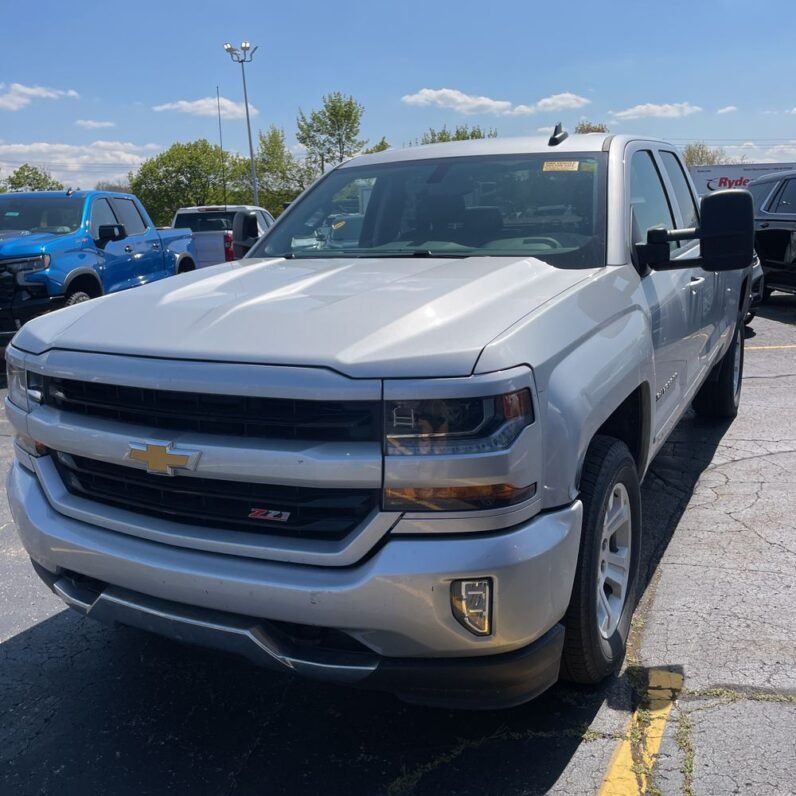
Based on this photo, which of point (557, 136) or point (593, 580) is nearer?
point (593, 580)

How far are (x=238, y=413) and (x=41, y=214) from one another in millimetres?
8625

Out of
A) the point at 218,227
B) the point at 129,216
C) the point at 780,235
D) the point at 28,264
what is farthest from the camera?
the point at 218,227

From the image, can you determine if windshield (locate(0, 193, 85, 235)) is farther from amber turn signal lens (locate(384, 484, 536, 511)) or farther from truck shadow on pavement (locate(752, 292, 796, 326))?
truck shadow on pavement (locate(752, 292, 796, 326))

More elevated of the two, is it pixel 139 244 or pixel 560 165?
pixel 560 165

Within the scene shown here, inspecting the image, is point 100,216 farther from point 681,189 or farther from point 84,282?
point 681,189

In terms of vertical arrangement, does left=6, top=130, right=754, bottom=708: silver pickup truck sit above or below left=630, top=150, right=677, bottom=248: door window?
below

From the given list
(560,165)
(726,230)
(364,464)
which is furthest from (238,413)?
(560,165)

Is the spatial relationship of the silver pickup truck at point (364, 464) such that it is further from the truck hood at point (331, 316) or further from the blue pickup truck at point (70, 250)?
the blue pickup truck at point (70, 250)

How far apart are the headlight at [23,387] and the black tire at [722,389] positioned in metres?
4.58

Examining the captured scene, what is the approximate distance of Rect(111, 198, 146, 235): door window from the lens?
10571 mm

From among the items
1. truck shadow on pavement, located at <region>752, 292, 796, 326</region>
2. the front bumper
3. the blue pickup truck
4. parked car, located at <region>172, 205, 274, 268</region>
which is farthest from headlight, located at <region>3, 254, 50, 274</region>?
truck shadow on pavement, located at <region>752, 292, 796, 326</region>

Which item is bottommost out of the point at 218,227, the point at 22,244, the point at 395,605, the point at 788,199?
the point at 395,605

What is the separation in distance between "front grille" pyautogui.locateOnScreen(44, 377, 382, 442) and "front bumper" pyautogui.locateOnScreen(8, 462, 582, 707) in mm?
322

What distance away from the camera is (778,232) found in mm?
10680
